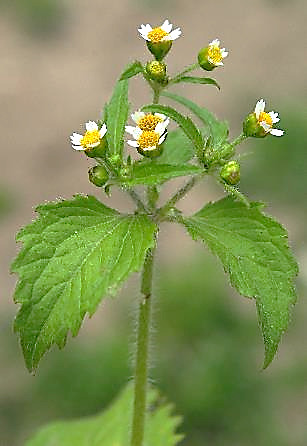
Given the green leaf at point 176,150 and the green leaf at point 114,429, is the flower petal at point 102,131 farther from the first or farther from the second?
the green leaf at point 114,429

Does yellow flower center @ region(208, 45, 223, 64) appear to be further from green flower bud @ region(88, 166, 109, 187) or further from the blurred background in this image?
the blurred background

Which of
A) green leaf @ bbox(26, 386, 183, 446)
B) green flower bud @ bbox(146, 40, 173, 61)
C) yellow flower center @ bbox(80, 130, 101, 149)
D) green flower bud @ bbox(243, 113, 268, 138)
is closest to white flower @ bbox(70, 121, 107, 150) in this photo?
yellow flower center @ bbox(80, 130, 101, 149)

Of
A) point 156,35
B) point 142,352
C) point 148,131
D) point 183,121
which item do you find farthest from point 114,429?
point 156,35

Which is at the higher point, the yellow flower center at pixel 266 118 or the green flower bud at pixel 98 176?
the yellow flower center at pixel 266 118

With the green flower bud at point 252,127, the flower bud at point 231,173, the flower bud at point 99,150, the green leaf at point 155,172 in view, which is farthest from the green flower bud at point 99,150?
the green flower bud at point 252,127

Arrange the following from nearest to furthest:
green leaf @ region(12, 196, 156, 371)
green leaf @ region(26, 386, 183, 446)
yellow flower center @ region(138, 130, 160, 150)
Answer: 1. green leaf @ region(12, 196, 156, 371)
2. yellow flower center @ region(138, 130, 160, 150)
3. green leaf @ region(26, 386, 183, 446)

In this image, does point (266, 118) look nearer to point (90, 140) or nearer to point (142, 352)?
point (90, 140)

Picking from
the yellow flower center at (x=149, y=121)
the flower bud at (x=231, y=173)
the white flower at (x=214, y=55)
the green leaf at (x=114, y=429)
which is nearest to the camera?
the flower bud at (x=231, y=173)
